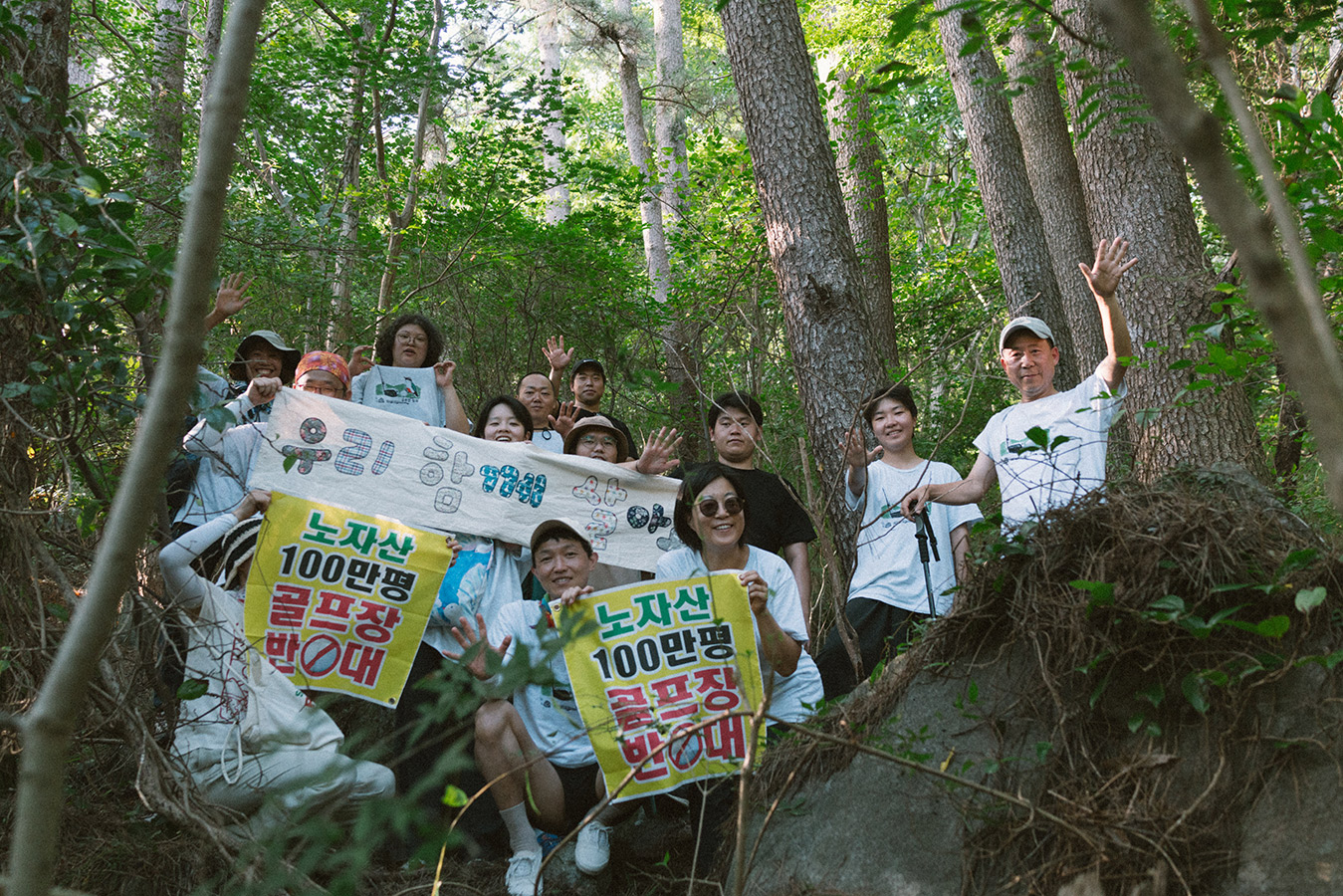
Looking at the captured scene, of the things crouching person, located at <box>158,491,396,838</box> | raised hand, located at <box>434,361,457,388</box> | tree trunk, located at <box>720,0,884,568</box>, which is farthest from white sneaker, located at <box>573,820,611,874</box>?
raised hand, located at <box>434,361,457,388</box>

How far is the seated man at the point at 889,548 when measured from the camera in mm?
4477

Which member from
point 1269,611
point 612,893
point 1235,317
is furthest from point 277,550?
point 1235,317

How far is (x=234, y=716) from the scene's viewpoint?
3.54 meters

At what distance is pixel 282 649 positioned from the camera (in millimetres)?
4223

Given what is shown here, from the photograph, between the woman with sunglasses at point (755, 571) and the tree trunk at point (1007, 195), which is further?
the tree trunk at point (1007, 195)

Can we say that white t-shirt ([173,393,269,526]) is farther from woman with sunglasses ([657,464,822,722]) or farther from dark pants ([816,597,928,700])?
dark pants ([816,597,928,700])

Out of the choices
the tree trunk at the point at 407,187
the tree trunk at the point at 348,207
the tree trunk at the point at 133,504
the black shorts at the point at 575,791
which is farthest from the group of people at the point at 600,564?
the tree trunk at the point at 407,187

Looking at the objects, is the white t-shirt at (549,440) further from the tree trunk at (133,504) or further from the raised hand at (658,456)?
the tree trunk at (133,504)

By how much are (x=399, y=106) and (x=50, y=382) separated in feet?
21.8

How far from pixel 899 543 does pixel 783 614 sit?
2.60 ft

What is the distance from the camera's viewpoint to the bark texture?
2.90 feet

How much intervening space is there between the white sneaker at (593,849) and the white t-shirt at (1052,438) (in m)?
2.11

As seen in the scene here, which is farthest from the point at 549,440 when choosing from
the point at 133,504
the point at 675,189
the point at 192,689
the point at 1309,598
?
the point at 675,189

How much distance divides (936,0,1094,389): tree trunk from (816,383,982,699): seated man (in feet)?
A: 14.5
